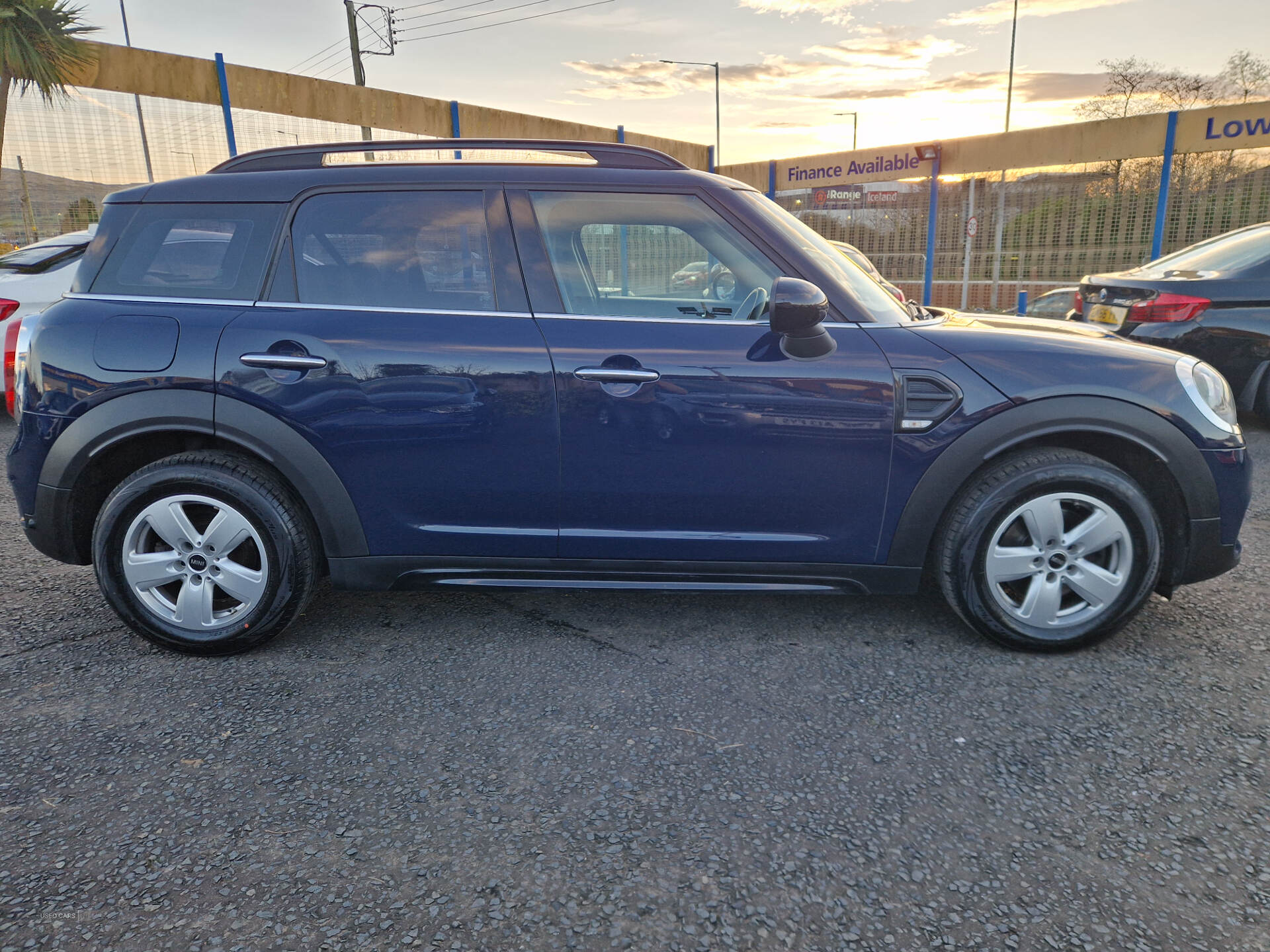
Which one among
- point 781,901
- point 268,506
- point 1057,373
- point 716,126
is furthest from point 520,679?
point 716,126

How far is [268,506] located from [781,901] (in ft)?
6.92

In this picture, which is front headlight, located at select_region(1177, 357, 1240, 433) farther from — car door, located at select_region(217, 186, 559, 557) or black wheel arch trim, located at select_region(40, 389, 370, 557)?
black wheel arch trim, located at select_region(40, 389, 370, 557)

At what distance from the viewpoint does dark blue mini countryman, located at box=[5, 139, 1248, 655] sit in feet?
9.20

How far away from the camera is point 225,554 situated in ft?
9.68

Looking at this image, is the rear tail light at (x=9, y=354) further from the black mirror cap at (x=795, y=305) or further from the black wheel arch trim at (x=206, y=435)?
the black mirror cap at (x=795, y=305)

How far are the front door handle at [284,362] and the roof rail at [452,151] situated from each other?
0.76 metres

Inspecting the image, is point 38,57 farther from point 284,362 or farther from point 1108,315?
point 1108,315

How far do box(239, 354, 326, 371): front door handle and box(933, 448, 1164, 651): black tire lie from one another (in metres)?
2.25

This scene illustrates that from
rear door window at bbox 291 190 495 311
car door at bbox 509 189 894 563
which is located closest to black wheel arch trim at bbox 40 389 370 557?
rear door window at bbox 291 190 495 311

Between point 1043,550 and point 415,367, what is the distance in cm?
225

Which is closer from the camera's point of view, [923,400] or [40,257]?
[923,400]

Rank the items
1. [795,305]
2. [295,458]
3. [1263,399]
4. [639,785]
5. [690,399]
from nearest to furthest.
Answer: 1. [639,785]
2. [795,305]
3. [690,399]
4. [295,458]
5. [1263,399]

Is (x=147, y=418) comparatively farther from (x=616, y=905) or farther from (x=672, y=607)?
(x=616, y=905)

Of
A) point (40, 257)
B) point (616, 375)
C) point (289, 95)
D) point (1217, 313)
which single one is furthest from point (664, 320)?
point (289, 95)
